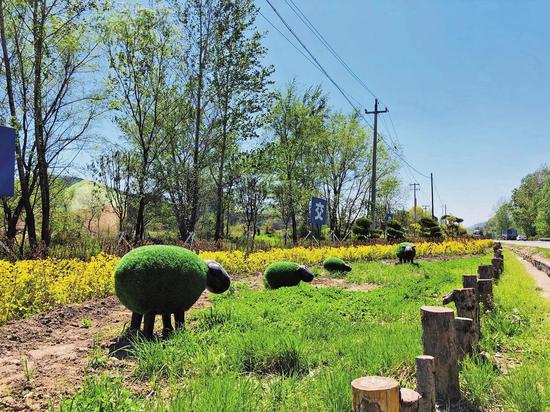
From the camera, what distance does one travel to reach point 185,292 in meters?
4.93

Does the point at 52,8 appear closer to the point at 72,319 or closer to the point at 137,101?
the point at 137,101

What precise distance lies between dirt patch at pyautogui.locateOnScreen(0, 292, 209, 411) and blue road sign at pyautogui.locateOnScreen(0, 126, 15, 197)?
2.04 m

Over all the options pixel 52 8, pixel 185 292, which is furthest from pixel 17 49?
pixel 185 292

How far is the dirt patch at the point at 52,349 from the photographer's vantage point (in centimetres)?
327

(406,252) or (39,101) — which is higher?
(39,101)

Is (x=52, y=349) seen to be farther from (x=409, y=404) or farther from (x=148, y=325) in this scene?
(x=409, y=404)

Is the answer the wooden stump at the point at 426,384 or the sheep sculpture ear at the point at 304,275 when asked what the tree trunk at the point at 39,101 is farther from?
the wooden stump at the point at 426,384

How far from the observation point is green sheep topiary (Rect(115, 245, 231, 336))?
15.4ft

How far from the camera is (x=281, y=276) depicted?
30.6 ft

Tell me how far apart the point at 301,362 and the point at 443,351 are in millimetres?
1268

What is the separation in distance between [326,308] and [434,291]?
2765 mm

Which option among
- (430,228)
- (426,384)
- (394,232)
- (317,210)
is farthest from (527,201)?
(426,384)

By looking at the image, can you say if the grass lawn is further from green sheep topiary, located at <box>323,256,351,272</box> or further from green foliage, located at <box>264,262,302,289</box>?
green sheep topiary, located at <box>323,256,351,272</box>

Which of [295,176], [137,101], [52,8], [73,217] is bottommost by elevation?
[73,217]
